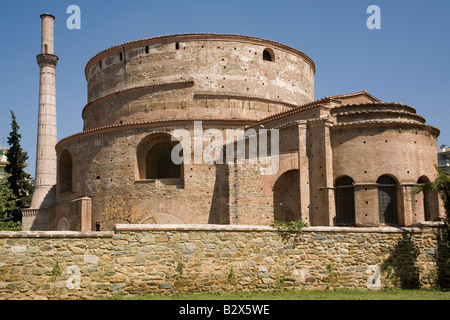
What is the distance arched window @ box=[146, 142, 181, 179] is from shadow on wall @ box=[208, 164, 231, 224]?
296 cm

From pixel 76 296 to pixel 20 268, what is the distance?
4.05ft

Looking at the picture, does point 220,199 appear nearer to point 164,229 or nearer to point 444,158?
point 164,229

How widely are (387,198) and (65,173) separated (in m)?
18.2

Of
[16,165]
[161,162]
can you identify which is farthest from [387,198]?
[16,165]

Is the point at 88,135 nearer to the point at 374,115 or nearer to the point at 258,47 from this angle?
the point at 258,47

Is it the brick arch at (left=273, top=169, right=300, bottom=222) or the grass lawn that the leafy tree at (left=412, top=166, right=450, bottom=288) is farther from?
the brick arch at (left=273, top=169, right=300, bottom=222)

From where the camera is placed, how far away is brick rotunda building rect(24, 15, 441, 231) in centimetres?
1969

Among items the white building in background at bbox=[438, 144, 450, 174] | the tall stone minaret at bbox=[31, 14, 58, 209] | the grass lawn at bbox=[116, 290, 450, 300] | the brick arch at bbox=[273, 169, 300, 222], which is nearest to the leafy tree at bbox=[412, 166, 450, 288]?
the grass lawn at bbox=[116, 290, 450, 300]

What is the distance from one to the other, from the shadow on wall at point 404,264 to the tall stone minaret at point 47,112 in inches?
995

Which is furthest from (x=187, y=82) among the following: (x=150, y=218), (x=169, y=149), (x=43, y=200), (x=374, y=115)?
(x=43, y=200)

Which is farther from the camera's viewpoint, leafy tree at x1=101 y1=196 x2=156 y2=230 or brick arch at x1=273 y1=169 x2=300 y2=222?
leafy tree at x1=101 y1=196 x2=156 y2=230

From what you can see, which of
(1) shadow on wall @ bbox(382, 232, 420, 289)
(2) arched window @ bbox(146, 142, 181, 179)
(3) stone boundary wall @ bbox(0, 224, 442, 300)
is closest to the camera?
(3) stone boundary wall @ bbox(0, 224, 442, 300)

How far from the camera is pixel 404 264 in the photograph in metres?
13.0

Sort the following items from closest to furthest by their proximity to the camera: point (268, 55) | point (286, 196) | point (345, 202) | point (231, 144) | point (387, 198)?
point (387, 198) → point (345, 202) → point (286, 196) → point (231, 144) → point (268, 55)
